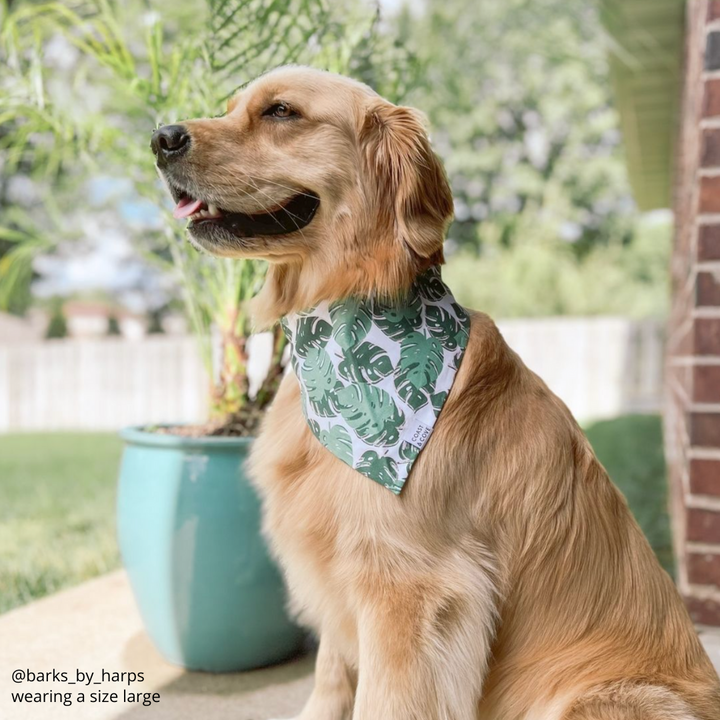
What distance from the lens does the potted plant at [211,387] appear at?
2520 millimetres

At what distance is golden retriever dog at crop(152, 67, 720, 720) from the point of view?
165 cm

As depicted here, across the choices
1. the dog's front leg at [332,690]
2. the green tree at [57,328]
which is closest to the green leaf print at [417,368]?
the dog's front leg at [332,690]

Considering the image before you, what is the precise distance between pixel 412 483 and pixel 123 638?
1.81m

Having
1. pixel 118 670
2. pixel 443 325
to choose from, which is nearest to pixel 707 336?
pixel 443 325

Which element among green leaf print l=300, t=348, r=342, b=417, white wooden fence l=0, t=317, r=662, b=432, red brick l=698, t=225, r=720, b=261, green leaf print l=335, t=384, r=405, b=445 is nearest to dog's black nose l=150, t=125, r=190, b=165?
green leaf print l=300, t=348, r=342, b=417

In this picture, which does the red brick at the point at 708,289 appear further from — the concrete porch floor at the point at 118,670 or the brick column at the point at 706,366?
the concrete porch floor at the point at 118,670

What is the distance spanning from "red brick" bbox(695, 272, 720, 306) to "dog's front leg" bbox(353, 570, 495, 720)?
1582 mm

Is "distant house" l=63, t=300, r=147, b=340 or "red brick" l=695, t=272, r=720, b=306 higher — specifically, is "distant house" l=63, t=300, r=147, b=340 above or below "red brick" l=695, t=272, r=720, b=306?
above

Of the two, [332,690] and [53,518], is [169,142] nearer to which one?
[332,690]

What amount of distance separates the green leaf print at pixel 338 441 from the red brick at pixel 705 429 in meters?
1.54

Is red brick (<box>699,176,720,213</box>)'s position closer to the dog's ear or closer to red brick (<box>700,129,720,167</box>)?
red brick (<box>700,129,720,167</box>)

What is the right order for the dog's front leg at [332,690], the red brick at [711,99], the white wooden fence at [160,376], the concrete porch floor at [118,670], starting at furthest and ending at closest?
the white wooden fence at [160,376] → the red brick at [711,99] → the concrete porch floor at [118,670] → the dog's front leg at [332,690]

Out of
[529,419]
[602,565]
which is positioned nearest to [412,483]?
[529,419]

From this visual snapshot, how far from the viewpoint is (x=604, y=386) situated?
1439cm
